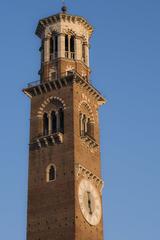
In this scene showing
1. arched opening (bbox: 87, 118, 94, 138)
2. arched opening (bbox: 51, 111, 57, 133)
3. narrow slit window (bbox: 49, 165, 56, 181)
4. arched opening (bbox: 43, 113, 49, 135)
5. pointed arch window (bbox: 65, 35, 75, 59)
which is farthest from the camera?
pointed arch window (bbox: 65, 35, 75, 59)

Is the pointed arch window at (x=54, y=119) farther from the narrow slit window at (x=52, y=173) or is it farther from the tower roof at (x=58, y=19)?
the tower roof at (x=58, y=19)

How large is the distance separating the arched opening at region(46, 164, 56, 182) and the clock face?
6.53 ft

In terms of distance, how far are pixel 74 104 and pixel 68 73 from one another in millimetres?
2736

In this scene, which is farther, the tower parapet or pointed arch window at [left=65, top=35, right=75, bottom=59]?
pointed arch window at [left=65, top=35, right=75, bottom=59]

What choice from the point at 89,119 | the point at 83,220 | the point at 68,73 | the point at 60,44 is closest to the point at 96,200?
the point at 83,220

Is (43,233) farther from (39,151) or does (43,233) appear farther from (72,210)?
(39,151)

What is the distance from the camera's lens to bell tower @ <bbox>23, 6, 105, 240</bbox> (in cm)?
3844

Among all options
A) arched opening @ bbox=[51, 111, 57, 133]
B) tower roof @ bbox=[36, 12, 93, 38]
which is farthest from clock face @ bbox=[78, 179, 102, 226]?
tower roof @ bbox=[36, 12, 93, 38]

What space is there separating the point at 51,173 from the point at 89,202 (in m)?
3.22

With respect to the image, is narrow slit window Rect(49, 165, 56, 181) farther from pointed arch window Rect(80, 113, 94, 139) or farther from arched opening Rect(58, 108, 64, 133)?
pointed arch window Rect(80, 113, 94, 139)

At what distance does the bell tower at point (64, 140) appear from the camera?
38.4 m

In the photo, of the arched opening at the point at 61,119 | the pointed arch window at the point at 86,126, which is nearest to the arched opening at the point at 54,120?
the arched opening at the point at 61,119

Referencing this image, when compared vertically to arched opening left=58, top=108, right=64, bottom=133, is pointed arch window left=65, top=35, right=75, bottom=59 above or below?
above

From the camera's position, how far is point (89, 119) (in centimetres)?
4344
